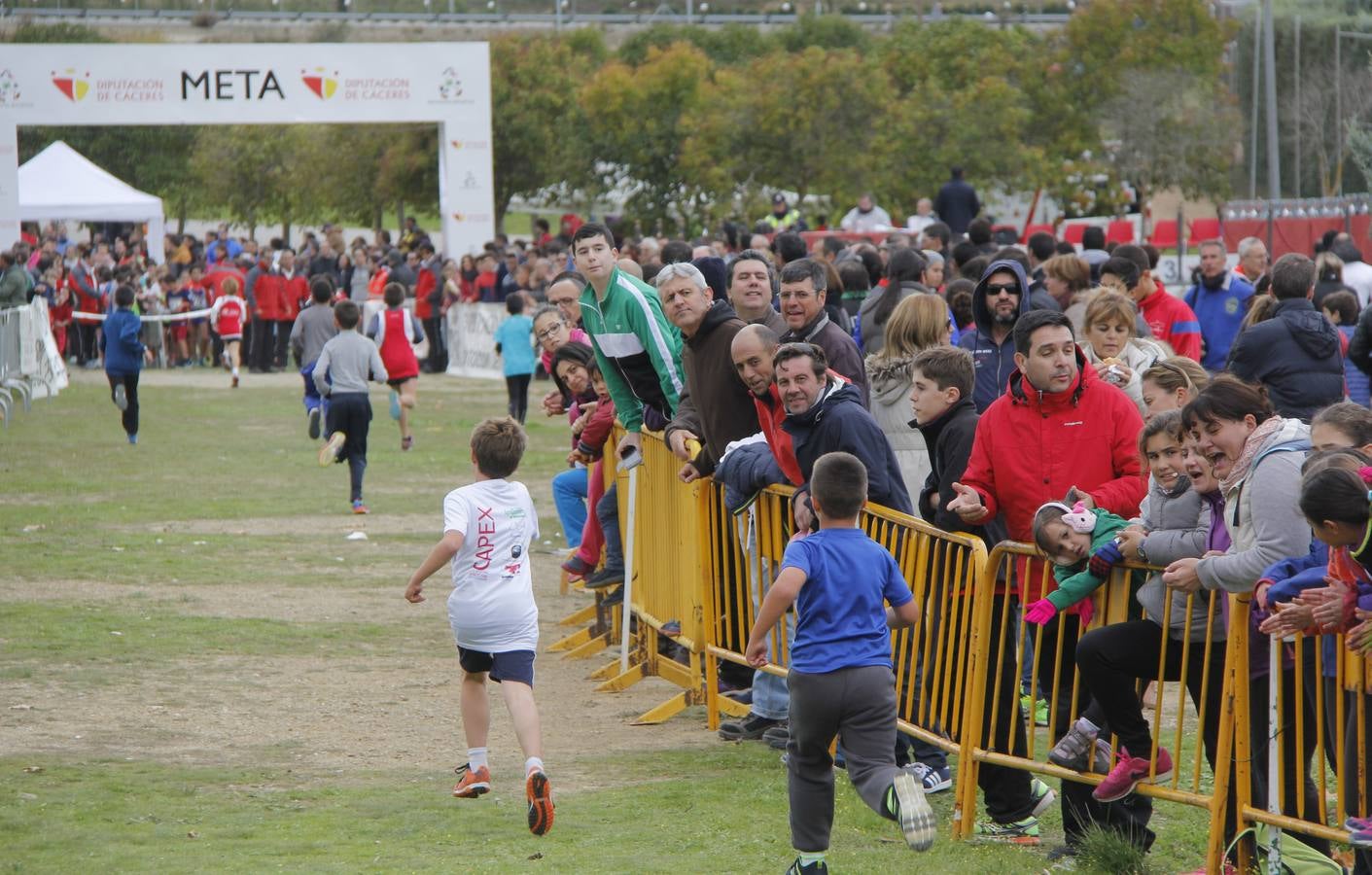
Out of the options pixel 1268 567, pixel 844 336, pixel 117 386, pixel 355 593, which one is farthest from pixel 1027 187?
pixel 1268 567

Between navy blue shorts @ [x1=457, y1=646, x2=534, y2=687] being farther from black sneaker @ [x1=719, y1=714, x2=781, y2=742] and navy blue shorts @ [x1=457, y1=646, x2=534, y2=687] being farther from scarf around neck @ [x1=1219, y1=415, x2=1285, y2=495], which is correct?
scarf around neck @ [x1=1219, y1=415, x2=1285, y2=495]

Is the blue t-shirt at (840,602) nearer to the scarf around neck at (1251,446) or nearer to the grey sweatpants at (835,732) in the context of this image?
the grey sweatpants at (835,732)

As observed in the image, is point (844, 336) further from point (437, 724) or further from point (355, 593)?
point (355, 593)

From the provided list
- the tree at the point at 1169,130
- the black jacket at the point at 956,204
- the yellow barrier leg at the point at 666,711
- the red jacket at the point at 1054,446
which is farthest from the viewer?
the tree at the point at 1169,130

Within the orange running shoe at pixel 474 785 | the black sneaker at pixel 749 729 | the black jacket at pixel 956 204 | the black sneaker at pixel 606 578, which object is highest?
the black jacket at pixel 956 204

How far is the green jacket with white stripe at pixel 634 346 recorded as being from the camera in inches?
384

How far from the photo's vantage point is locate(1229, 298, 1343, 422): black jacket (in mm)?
11166

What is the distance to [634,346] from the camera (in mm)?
9922

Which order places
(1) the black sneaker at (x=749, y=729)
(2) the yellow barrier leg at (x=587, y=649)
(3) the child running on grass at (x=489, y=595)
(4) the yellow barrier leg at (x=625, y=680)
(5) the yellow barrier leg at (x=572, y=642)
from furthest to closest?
1. (5) the yellow barrier leg at (x=572, y=642)
2. (2) the yellow barrier leg at (x=587, y=649)
3. (4) the yellow barrier leg at (x=625, y=680)
4. (1) the black sneaker at (x=749, y=729)
5. (3) the child running on grass at (x=489, y=595)

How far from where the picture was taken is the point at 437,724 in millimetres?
9383

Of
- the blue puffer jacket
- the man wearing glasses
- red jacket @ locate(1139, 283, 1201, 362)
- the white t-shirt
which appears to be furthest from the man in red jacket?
the blue puffer jacket

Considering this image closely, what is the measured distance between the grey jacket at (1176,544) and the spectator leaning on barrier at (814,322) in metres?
2.49

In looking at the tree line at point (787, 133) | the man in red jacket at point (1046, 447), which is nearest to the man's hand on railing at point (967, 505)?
the man in red jacket at point (1046, 447)

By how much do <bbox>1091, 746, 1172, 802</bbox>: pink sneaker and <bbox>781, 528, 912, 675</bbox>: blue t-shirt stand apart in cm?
88
